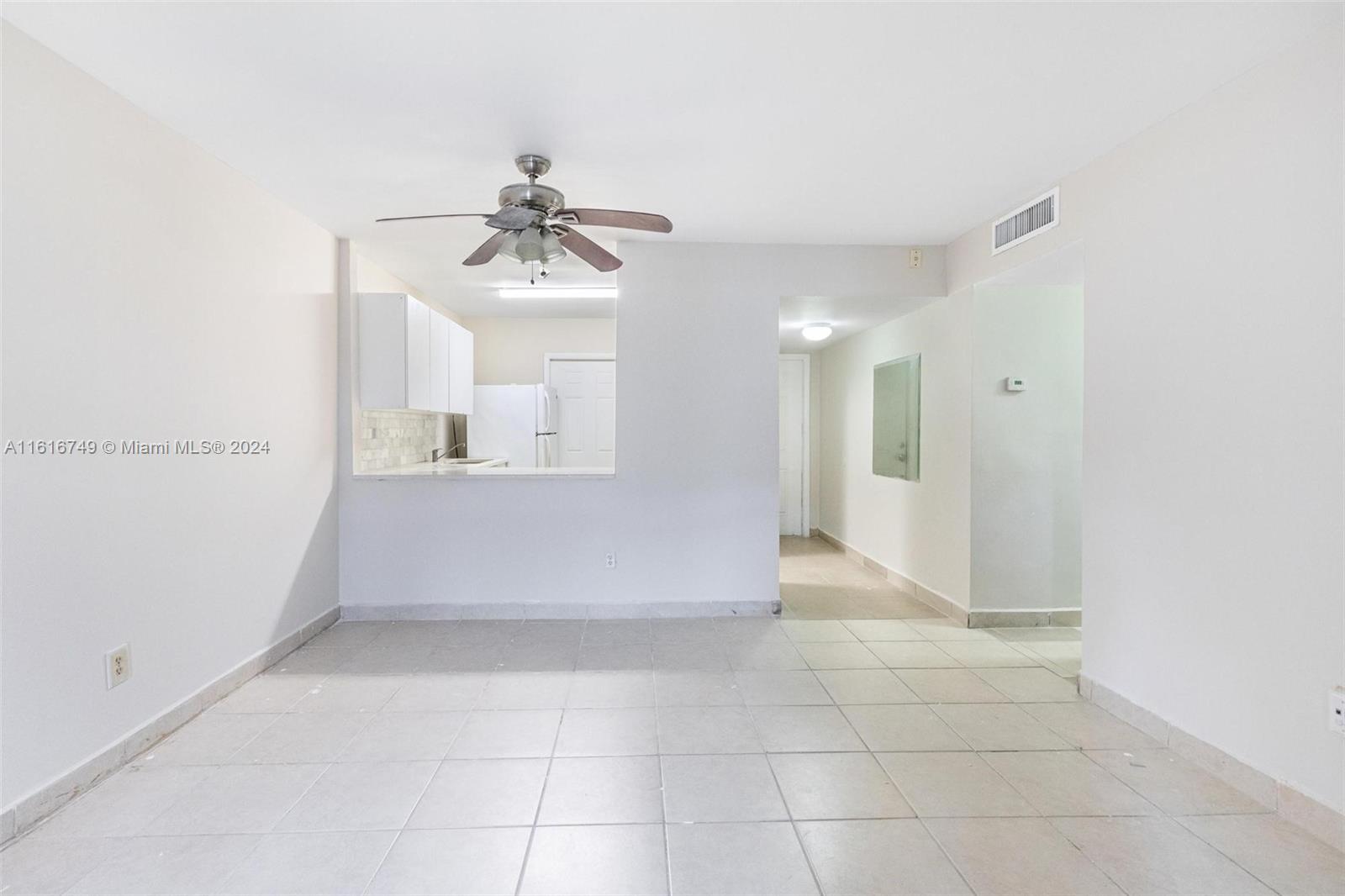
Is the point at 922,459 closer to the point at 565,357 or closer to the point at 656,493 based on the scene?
the point at 656,493

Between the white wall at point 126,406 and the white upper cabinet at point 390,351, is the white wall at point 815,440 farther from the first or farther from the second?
the white wall at point 126,406

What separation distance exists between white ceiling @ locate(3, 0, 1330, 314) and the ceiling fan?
0.16 meters

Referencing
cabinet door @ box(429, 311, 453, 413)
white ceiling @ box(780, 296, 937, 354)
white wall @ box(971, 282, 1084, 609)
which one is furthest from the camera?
cabinet door @ box(429, 311, 453, 413)

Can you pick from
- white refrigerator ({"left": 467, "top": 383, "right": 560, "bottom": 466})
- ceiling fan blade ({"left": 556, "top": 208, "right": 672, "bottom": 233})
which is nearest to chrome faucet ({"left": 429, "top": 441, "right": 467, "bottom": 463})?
white refrigerator ({"left": 467, "top": 383, "right": 560, "bottom": 466})

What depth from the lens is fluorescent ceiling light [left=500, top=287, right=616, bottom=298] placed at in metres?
5.00

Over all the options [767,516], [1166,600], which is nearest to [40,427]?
[767,516]

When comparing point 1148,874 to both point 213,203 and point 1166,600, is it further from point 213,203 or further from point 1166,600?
point 213,203

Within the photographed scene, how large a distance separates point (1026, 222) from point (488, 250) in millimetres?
2724

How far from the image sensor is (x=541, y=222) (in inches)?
102

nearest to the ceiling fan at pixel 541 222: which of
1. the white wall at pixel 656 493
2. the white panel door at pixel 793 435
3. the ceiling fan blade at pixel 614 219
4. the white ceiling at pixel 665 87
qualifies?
the ceiling fan blade at pixel 614 219

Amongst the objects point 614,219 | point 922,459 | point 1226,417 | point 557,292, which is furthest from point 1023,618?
point 557,292

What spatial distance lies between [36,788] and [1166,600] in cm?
393

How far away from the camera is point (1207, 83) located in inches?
83.2

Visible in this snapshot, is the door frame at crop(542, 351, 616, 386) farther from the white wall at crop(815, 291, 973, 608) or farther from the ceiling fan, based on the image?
the ceiling fan
